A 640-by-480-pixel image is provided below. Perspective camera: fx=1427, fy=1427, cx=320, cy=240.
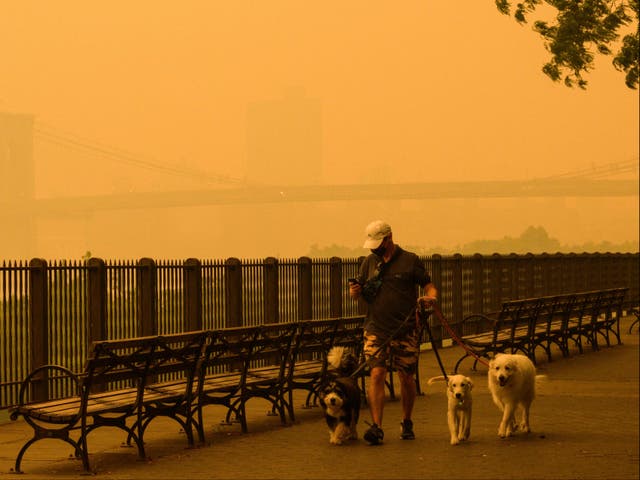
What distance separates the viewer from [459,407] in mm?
11484

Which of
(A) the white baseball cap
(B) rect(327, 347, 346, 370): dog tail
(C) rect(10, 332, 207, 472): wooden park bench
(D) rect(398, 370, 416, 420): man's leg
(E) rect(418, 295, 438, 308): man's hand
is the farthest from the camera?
(B) rect(327, 347, 346, 370): dog tail

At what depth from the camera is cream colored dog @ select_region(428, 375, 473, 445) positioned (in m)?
11.4

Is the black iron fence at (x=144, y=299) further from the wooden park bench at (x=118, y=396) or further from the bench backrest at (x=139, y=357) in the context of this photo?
the bench backrest at (x=139, y=357)

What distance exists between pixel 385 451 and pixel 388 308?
122cm

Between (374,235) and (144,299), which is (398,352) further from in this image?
(144,299)

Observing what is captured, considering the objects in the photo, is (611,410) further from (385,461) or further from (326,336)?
(385,461)

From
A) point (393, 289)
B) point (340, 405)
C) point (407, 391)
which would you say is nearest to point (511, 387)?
Result: point (407, 391)

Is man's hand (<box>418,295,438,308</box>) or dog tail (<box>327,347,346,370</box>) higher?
man's hand (<box>418,295,438,308</box>)

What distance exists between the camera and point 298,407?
14.5 meters

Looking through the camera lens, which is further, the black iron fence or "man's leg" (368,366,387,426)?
the black iron fence

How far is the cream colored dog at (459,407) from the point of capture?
447 inches

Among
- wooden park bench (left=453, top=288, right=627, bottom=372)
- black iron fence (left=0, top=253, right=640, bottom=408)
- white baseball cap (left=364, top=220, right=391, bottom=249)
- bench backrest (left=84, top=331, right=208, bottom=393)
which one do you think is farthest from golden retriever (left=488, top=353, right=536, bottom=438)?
black iron fence (left=0, top=253, right=640, bottom=408)

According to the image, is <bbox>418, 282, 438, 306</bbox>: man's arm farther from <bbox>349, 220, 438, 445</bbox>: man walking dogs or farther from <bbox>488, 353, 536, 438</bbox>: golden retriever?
<bbox>488, 353, 536, 438</bbox>: golden retriever

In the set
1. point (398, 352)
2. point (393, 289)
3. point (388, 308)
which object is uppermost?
point (393, 289)
